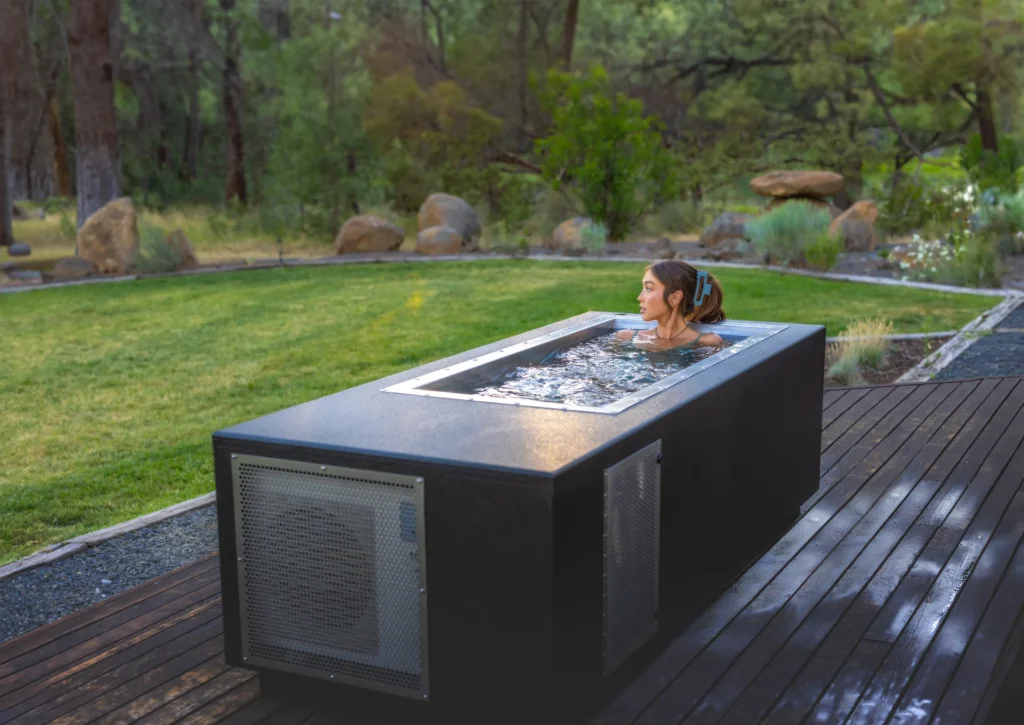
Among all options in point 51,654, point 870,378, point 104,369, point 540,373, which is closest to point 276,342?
point 104,369

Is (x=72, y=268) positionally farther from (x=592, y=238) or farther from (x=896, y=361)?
(x=896, y=361)

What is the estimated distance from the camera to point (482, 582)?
248 centimetres

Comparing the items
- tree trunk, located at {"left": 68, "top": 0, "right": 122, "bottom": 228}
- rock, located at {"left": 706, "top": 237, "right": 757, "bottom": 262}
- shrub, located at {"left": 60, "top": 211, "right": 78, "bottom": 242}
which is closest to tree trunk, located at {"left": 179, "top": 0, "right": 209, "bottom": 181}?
shrub, located at {"left": 60, "top": 211, "right": 78, "bottom": 242}

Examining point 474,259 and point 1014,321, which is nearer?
point 1014,321

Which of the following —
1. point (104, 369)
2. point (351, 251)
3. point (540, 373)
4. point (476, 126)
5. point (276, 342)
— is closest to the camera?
point (540, 373)

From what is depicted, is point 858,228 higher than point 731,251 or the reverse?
higher

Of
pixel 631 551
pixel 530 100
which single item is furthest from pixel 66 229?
pixel 631 551

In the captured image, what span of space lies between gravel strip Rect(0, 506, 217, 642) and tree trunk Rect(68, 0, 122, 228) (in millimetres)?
13020

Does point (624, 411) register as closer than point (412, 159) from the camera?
Yes

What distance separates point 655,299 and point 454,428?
166 cm

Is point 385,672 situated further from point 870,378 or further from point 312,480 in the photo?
point 870,378

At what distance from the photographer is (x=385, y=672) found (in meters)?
2.63

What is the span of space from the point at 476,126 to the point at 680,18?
18.4ft

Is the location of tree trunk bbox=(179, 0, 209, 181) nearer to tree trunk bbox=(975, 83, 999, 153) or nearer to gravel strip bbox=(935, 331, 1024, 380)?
tree trunk bbox=(975, 83, 999, 153)
